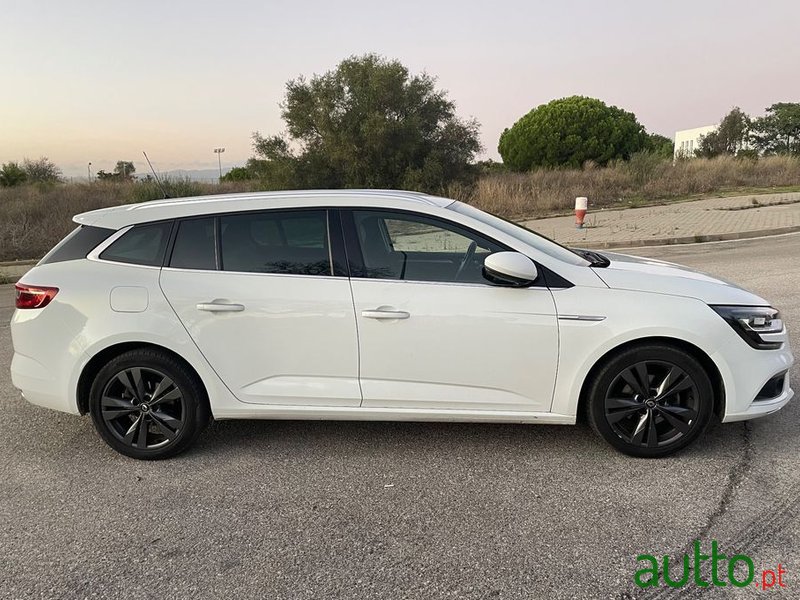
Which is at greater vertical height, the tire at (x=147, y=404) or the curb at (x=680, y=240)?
the curb at (x=680, y=240)

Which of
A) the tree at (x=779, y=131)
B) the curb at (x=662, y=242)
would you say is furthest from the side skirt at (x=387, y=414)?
the tree at (x=779, y=131)

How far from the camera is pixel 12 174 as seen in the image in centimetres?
3678

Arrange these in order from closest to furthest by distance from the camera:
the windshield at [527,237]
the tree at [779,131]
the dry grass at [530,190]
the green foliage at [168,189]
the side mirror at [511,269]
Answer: the side mirror at [511,269] → the windshield at [527,237] → the dry grass at [530,190] → the green foliage at [168,189] → the tree at [779,131]

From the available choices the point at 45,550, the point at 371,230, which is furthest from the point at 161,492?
the point at 371,230

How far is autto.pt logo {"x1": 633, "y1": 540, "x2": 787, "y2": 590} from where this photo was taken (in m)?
2.36

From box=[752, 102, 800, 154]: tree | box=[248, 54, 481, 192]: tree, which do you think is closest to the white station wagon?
box=[248, 54, 481, 192]: tree

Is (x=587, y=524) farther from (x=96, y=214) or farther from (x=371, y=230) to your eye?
(x=96, y=214)

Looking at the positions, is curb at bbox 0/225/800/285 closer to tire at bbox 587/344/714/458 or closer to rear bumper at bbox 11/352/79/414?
tire at bbox 587/344/714/458

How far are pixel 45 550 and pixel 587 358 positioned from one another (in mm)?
2985

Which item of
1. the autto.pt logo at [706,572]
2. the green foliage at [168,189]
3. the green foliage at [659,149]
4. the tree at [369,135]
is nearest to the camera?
the autto.pt logo at [706,572]

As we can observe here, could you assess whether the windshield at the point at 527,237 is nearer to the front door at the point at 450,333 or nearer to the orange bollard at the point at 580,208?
the front door at the point at 450,333

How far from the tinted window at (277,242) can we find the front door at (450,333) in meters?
0.22

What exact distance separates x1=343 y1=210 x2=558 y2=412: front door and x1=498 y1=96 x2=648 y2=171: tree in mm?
41625

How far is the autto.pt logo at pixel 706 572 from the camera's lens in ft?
7.74
